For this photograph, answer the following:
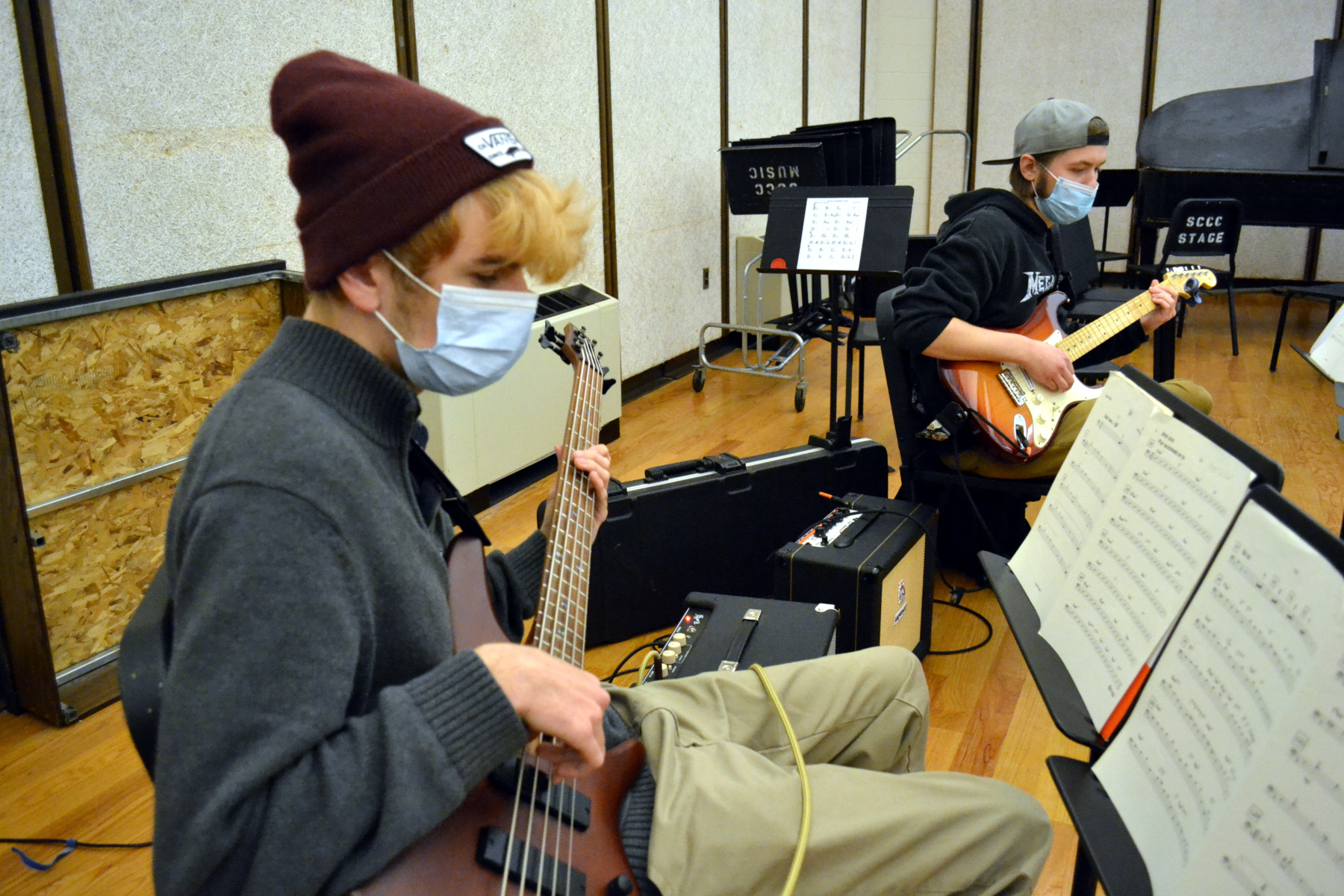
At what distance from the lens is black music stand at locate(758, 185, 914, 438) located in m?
3.40

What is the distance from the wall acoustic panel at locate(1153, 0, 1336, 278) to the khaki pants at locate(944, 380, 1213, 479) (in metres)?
5.18

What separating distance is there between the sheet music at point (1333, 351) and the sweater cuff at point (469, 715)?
82.9 inches

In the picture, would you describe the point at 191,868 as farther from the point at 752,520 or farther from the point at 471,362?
the point at 752,520

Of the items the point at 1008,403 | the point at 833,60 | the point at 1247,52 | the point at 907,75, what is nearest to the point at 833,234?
the point at 1008,403

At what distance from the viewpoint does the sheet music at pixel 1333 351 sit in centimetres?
226

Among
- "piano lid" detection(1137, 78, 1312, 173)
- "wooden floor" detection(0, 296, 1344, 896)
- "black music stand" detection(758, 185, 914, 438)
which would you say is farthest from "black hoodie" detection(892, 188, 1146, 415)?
"piano lid" detection(1137, 78, 1312, 173)

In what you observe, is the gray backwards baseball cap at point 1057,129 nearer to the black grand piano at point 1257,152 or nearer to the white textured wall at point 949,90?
the black grand piano at point 1257,152

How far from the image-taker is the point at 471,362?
1.07m

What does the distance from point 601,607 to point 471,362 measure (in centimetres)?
149

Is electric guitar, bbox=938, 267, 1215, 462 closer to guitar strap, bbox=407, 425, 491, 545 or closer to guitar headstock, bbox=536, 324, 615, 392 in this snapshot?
guitar headstock, bbox=536, 324, 615, 392

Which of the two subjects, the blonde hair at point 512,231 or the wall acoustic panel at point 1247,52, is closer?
the blonde hair at point 512,231

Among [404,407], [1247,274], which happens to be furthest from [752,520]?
[1247,274]

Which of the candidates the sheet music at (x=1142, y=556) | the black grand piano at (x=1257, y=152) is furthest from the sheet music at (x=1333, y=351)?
the black grand piano at (x=1257, y=152)

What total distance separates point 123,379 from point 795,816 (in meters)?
1.80
